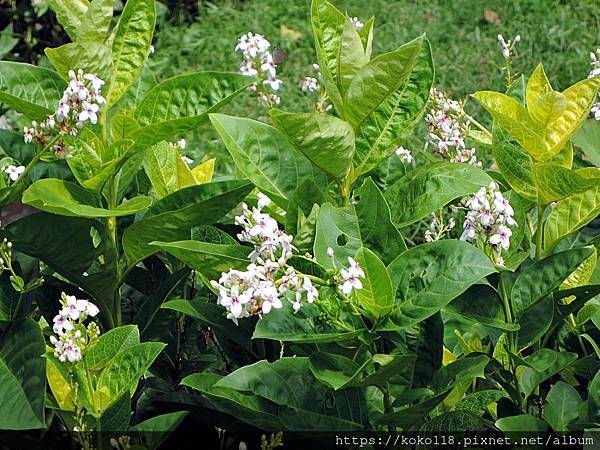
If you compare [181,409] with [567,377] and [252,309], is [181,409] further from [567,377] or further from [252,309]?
[567,377]

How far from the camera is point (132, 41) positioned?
72.8 inches

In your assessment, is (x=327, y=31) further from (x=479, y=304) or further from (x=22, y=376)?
(x=22, y=376)

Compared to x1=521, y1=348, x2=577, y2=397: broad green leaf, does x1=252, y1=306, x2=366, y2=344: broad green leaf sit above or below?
above

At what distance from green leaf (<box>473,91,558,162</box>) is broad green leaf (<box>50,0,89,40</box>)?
30.4 inches

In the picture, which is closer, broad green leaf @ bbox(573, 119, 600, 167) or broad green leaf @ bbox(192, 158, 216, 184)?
broad green leaf @ bbox(192, 158, 216, 184)

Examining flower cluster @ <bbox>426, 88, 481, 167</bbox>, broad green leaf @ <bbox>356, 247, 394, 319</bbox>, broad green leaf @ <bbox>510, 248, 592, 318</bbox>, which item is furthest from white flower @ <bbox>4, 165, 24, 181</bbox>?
broad green leaf @ <bbox>510, 248, 592, 318</bbox>

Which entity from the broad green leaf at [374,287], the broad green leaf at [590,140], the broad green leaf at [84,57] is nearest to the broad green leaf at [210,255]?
the broad green leaf at [374,287]

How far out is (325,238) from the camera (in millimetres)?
1559

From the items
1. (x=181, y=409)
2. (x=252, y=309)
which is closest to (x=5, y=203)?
(x=181, y=409)

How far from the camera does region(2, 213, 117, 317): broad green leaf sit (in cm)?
173

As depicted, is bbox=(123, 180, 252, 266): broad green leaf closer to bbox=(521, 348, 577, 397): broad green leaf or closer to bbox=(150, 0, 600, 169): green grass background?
bbox=(521, 348, 577, 397): broad green leaf

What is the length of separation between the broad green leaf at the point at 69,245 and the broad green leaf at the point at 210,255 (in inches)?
8.4

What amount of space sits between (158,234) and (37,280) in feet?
0.80

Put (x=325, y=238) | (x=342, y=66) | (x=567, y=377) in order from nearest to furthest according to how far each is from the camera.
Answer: (x=325, y=238) → (x=342, y=66) → (x=567, y=377)
